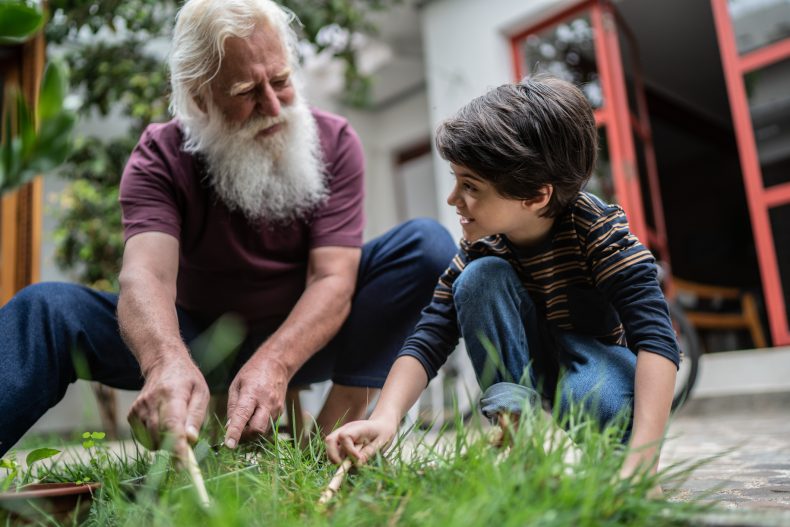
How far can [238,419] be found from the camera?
139 centimetres

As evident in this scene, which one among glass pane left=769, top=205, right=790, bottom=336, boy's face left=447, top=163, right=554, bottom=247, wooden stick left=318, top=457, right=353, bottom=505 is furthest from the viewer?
glass pane left=769, top=205, right=790, bottom=336

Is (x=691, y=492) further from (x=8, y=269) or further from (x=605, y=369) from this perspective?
(x=8, y=269)

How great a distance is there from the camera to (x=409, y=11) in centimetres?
568

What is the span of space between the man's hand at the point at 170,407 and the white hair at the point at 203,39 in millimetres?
914

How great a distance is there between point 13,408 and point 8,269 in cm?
316

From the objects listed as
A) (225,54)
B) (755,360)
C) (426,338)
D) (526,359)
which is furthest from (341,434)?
(755,360)

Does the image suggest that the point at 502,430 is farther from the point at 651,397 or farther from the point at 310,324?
the point at 310,324

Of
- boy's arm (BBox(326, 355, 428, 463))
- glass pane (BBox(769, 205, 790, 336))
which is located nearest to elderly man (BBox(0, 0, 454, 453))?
boy's arm (BBox(326, 355, 428, 463))

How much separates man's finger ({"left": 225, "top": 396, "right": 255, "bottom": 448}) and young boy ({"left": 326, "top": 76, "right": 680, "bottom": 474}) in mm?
264

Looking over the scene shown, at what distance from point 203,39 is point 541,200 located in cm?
107

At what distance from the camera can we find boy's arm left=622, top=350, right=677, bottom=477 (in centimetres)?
119

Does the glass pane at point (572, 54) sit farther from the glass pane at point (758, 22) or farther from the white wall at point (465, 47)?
the glass pane at point (758, 22)

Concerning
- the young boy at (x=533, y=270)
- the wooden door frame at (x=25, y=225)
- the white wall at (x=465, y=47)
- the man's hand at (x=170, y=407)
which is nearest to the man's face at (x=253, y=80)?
the young boy at (x=533, y=270)

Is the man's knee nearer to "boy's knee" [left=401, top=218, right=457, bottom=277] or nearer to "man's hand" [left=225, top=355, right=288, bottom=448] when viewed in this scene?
"man's hand" [left=225, top=355, right=288, bottom=448]
